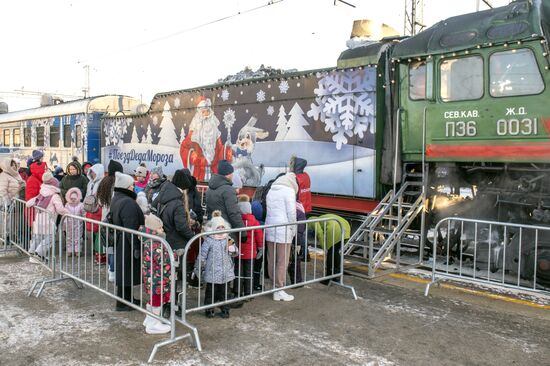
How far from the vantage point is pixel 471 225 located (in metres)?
7.59

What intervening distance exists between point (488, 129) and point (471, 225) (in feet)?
5.14

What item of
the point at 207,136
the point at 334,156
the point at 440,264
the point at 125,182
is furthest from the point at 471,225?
the point at 207,136

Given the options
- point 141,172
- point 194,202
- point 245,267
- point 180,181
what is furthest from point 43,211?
point 245,267

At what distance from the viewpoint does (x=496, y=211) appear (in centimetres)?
746

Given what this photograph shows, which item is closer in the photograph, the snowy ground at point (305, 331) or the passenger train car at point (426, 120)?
the snowy ground at point (305, 331)

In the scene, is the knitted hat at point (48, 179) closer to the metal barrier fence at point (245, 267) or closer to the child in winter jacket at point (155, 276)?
the metal barrier fence at point (245, 267)

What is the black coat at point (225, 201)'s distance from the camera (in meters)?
5.85

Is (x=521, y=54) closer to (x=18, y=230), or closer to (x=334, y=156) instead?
(x=334, y=156)

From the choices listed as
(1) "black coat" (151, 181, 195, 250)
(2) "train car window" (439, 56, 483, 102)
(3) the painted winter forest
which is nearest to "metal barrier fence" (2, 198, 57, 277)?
(1) "black coat" (151, 181, 195, 250)

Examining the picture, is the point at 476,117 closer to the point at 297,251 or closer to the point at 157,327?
the point at 297,251

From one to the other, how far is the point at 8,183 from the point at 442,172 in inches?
312

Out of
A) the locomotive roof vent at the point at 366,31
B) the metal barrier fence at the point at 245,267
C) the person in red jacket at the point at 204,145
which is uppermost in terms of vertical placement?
the locomotive roof vent at the point at 366,31

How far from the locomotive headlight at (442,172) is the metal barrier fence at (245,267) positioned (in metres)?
2.08

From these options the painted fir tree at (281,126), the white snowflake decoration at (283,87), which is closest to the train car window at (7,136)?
the painted fir tree at (281,126)
